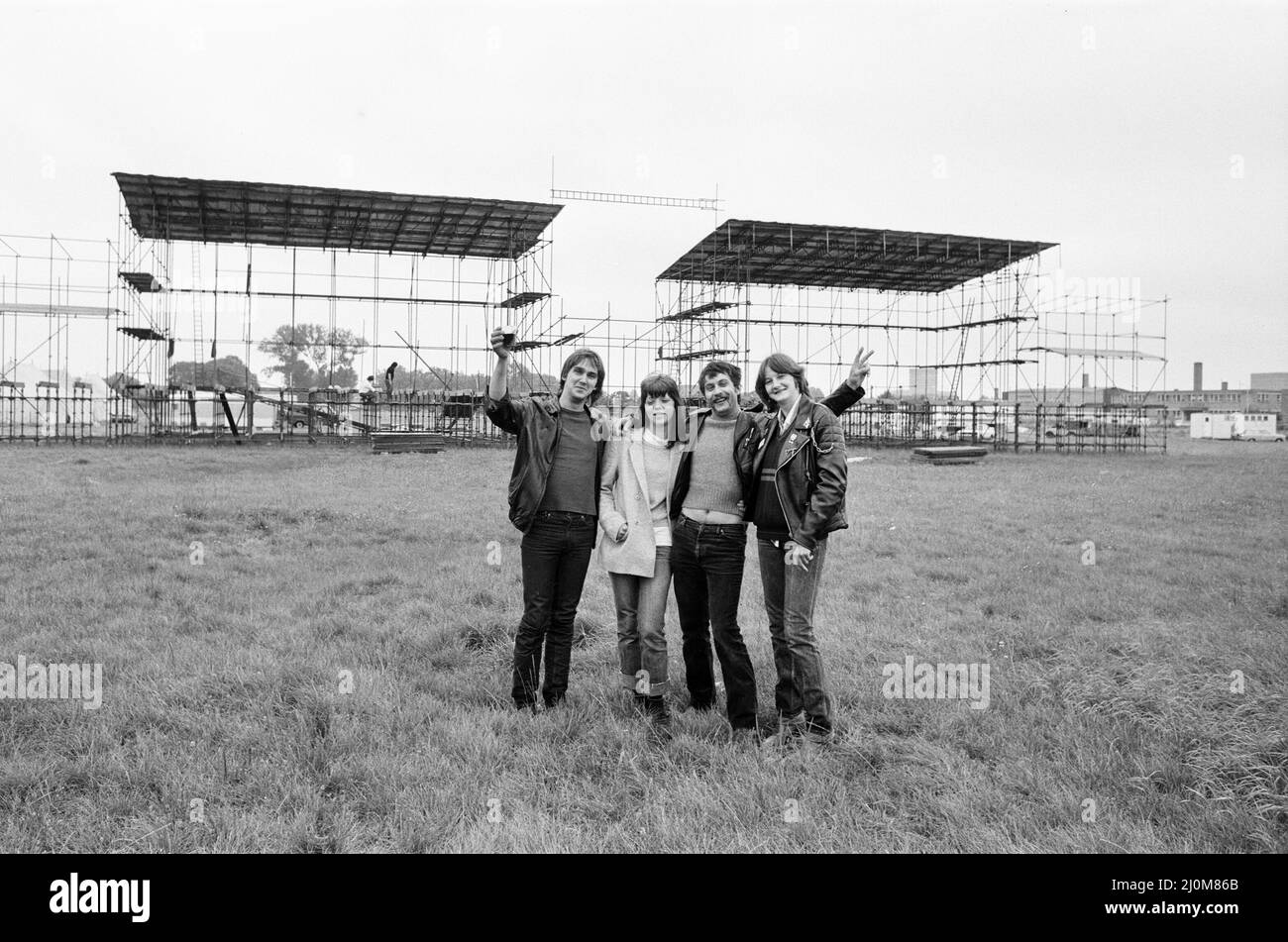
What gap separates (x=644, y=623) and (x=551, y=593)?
526 millimetres

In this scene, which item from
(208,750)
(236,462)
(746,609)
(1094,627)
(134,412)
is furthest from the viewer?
(134,412)

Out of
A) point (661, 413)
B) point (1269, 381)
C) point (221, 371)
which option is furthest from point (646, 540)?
point (1269, 381)

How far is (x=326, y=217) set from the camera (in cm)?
2850

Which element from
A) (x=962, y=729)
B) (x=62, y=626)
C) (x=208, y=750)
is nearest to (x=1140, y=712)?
(x=962, y=729)

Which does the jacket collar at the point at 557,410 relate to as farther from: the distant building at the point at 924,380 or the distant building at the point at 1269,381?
the distant building at the point at 1269,381

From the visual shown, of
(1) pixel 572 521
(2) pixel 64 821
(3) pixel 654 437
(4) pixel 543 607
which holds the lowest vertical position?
(2) pixel 64 821

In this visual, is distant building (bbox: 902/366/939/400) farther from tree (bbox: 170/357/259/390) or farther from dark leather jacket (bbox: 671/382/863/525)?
dark leather jacket (bbox: 671/382/863/525)

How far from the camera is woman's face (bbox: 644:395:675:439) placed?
14.1ft

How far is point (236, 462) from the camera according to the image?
19.4m

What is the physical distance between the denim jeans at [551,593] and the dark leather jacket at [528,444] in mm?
113

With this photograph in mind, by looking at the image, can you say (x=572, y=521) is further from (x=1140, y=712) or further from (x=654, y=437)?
(x=1140, y=712)

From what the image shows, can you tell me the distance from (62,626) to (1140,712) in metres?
6.70

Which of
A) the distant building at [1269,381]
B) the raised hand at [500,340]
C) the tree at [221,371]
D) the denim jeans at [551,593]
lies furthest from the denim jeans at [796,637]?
the distant building at [1269,381]

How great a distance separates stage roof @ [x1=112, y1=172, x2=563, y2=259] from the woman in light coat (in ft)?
81.3
